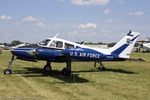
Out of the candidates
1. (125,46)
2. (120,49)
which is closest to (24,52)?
(120,49)

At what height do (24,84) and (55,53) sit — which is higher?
(55,53)

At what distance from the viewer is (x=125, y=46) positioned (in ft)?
77.7

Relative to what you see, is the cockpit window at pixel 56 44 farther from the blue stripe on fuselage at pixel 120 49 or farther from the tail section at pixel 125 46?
the blue stripe on fuselage at pixel 120 49

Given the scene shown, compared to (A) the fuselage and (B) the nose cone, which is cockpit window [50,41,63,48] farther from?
(B) the nose cone

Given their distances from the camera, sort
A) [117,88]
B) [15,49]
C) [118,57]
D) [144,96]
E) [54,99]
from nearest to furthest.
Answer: [54,99], [144,96], [117,88], [15,49], [118,57]

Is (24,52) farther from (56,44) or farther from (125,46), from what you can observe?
(125,46)

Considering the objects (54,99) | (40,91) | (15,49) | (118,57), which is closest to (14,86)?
(40,91)

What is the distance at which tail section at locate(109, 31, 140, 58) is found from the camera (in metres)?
23.2

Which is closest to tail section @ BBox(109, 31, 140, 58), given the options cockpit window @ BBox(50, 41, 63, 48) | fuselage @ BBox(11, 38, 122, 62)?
fuselage @ BBox(11, 38, 122, 62)

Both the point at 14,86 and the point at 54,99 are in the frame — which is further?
the point at 14,86

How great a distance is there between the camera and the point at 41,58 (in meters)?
20.0

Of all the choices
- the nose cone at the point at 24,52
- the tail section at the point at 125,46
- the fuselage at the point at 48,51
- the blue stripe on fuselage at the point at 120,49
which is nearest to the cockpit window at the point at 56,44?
the fuselage at the point at 48,51

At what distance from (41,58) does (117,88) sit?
6.55m

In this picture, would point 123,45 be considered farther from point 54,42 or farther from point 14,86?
point 14,86
